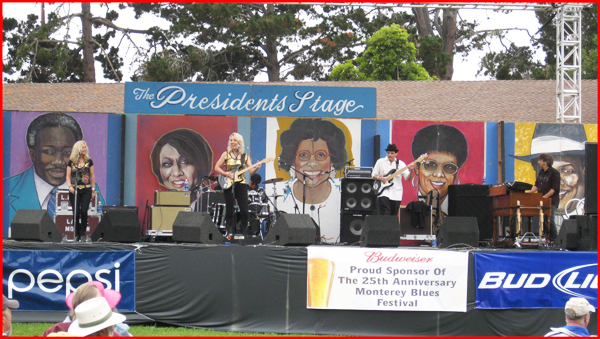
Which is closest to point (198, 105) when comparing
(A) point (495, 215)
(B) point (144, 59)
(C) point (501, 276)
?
(A) point (495, 215)

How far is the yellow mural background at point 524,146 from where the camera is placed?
43.1 feet

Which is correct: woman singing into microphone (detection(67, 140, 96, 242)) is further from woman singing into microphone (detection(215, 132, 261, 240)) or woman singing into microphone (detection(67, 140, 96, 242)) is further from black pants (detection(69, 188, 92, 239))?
woman singing into microphone (detection(215, 132, 261, 240))

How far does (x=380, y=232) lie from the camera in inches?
362

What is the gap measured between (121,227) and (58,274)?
4.67ft

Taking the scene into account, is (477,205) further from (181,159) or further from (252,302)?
(181,159)

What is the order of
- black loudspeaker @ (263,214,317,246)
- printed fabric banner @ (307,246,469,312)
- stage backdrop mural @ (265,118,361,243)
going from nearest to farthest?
printed fabric banner @ (307,246,469,312)
black loudspeaker @ (263,214,317,246)
stage backdrop mural @ (265,118,361,243)

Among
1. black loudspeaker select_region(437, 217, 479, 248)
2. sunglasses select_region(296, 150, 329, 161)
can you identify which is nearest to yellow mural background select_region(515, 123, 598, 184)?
sunglasses select_region(296, 150, 329, 161)

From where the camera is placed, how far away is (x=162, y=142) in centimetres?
1291

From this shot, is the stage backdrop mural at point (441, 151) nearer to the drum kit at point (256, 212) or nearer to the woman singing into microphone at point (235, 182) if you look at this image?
the drum kit at point (256, 212)

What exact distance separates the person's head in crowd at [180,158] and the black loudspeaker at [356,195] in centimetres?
286

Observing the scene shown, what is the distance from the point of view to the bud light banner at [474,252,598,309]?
28.3 ft

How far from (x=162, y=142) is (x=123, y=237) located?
342cm

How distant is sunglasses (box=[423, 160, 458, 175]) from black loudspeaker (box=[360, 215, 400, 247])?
13.3ft

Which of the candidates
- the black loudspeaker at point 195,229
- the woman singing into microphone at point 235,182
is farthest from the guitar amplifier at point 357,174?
the black loudspeaker at point 195,229
